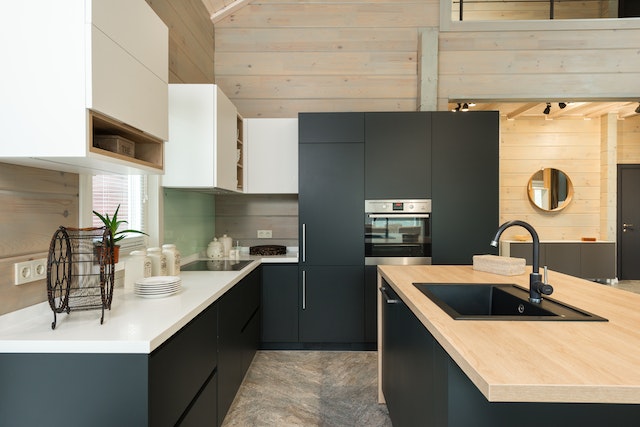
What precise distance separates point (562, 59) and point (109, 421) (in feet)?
15.0

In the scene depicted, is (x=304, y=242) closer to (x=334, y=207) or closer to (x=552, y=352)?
(x=334, y=207)

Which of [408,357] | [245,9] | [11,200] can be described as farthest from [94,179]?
[245,9]

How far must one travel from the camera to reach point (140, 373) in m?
1.15

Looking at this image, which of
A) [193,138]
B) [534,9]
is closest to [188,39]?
[193,138]

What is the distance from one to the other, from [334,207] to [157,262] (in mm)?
1590

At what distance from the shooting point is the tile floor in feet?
7.20

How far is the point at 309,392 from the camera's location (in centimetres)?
252

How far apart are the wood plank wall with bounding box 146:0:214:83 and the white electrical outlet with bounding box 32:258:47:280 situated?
1641 millimetres

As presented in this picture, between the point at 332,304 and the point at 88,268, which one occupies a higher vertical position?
the point at 88,268

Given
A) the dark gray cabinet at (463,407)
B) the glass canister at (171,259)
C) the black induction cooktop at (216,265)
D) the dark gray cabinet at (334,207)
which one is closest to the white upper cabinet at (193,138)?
the glass canister at (171,259)

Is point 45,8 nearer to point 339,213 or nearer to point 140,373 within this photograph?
point 140,373

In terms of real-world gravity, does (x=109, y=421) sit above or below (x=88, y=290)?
below

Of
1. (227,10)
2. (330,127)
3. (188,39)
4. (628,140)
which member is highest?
(227,10)

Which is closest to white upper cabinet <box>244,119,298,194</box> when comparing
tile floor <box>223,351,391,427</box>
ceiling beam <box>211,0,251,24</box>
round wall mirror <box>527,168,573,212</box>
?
ceiling beam <box>211,0,251,24</box>
